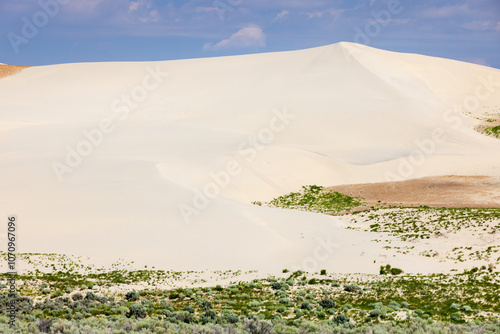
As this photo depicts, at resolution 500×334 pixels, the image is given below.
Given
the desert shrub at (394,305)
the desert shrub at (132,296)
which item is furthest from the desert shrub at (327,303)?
the desert shrub at (132,296)

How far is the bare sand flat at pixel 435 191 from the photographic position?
36.5 meters

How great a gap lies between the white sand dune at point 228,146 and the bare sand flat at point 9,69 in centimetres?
263

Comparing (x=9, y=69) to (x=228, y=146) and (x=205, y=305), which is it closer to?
(x=228, y=146)

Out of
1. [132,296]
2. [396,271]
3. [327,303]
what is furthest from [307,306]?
[396,271]

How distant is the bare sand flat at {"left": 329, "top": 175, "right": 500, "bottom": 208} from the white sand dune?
97.8 inches

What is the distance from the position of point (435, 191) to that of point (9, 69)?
73691 millimetres

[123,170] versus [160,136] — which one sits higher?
[160,136]

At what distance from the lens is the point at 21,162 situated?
39.6 m

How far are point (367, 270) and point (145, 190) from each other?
14.7 m

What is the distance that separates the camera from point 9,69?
88062 mm

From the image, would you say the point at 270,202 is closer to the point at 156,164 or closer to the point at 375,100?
the point at 156,164

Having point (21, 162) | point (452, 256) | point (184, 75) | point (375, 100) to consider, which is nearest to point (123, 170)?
point (21, 162)

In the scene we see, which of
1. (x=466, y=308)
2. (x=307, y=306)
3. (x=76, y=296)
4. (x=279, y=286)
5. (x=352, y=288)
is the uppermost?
(x=352, y=288)

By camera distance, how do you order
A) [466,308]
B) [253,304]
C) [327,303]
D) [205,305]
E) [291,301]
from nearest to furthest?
[466,308] → [205,305] → [327,303] → [253,304] → [291,301]
